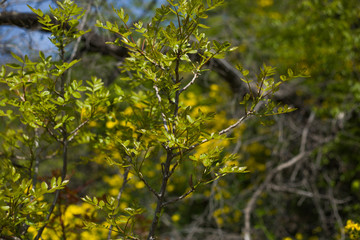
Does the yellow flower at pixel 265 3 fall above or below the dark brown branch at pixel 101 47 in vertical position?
above

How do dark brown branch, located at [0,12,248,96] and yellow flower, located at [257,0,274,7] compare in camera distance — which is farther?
yellow flower, located at [257,0,274,7]

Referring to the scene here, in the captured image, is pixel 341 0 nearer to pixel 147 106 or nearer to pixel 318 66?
pixel 318 66

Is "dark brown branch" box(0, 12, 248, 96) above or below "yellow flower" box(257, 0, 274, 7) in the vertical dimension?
below

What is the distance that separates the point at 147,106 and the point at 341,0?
317cm

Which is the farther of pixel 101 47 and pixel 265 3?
pixel 265 3

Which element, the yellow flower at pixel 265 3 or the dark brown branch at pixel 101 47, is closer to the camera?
the dark brown branch at pixel 101 47

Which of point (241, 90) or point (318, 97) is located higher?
point (318, 97)

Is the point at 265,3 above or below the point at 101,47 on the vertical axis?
above

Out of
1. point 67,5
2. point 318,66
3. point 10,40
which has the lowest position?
point 67,5

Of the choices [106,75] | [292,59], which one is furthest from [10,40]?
[292,59]

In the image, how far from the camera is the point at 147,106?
1.55 meters

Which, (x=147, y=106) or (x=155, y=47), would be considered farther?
(x=147, y=106)

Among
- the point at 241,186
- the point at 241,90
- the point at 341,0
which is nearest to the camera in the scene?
the point at 241,90

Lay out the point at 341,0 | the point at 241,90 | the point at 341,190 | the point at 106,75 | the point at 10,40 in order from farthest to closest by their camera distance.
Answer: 1. the point at 341,190
2. the point at 341,0
3. the point at 106,75
4. the point at 241,90
5. the point at 10,40
